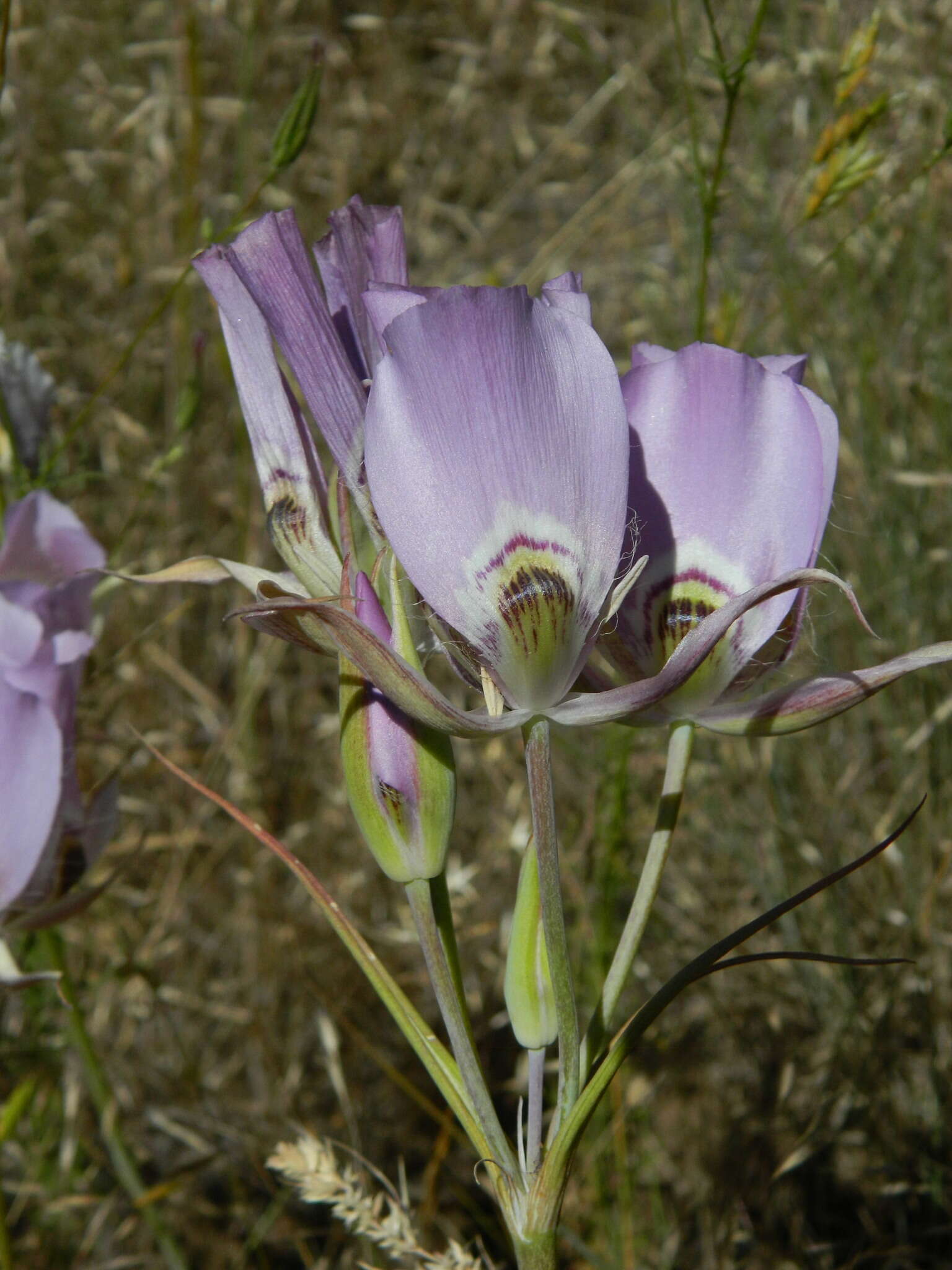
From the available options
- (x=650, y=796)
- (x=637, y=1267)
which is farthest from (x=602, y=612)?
(x=650, y=796)

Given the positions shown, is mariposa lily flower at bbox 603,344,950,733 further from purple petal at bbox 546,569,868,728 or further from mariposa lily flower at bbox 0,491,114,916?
mariposa lily flower at bbox 0,491,114,916

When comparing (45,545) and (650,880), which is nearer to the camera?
(650,880)

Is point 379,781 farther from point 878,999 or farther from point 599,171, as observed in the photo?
point 599,171

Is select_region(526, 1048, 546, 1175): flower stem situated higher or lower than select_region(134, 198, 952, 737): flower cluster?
lower

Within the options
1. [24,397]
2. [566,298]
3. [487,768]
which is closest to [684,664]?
[566,298]

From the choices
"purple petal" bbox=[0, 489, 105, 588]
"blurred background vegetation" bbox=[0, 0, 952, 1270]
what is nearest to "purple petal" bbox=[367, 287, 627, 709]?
"purple petal" bbox=[0, 489, 105, 588]

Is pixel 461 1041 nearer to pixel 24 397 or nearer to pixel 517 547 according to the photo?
pixel 517 547
